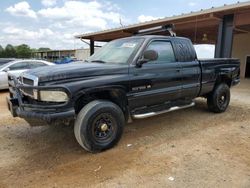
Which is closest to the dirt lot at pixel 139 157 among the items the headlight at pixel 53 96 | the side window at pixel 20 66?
the headlight at pixel 53 96

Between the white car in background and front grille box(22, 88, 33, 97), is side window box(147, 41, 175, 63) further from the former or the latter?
the white car in background

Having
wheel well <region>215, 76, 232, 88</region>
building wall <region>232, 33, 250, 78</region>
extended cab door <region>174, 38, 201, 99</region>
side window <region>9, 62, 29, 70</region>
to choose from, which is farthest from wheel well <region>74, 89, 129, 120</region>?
building wall <region>232, 33, 250, 78</region>

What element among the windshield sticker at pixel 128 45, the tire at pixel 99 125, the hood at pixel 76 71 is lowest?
the tire at pixel 99 125

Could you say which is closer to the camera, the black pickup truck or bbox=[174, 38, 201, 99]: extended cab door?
the black pickup truck

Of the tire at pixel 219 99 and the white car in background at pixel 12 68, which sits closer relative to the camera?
the tire at pixel 219 99

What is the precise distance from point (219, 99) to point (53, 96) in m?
4.50

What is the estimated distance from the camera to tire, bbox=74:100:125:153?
156 inches

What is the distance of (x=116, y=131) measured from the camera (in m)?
4.31

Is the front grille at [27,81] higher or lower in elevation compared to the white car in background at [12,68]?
higher

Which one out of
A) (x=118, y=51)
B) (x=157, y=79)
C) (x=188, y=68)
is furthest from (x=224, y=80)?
(x=118, y=51)

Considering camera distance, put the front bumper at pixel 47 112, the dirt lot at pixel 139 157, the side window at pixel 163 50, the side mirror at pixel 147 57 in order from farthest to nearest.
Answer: the side window at pixel 163 50
the side mirror at pixel 147 57
the front bumper at pixel 47 112
the dirt lot at pixel 139 157

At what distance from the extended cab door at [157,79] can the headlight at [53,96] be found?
1.22 metres

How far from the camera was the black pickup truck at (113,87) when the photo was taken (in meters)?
3.83

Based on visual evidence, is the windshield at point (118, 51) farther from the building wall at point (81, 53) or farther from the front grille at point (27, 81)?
the building wall at point (81, 53)
